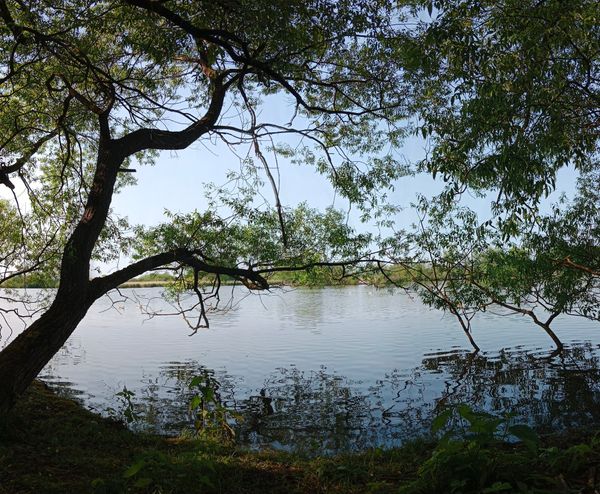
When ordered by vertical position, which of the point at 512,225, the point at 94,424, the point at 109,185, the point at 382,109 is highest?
the point at 382,109

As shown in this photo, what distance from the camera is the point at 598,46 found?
625 centimetres

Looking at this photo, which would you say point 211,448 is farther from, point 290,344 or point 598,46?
point 290,344

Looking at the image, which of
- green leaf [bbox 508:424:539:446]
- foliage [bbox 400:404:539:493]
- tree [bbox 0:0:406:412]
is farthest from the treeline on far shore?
green leaf [bbox 508:424:539:446]

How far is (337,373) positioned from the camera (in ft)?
48.4

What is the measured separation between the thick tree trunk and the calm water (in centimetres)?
305

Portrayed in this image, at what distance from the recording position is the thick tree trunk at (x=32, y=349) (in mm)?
6281

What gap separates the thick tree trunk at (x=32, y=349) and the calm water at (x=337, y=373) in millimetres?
3050

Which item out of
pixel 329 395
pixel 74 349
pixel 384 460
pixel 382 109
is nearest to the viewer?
pixel 384 460

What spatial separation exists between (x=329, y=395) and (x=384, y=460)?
6237 millimetres

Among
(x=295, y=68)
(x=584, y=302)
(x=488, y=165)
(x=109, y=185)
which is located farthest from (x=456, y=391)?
(x=109, y=185)

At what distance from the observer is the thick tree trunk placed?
20.6 ft

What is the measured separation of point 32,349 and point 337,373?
9794 mm

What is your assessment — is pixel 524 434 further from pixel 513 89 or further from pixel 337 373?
pixel 337 373

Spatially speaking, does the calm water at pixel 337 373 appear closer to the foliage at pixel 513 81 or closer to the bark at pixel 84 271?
the bark at pixel 84 271
